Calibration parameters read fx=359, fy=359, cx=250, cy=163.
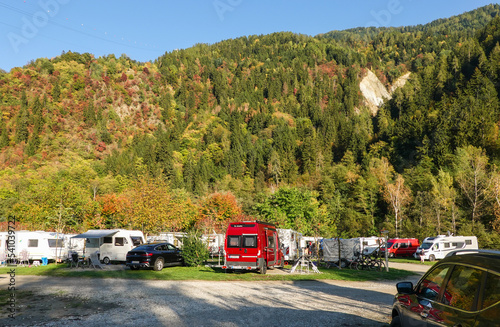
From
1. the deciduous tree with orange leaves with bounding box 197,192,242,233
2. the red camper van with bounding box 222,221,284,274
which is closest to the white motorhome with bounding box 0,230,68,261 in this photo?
the red camper van with bounding box 222,221,284,274

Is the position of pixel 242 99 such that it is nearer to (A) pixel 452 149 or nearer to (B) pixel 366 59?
(B) pixel 366 59

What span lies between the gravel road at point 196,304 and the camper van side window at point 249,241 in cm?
371

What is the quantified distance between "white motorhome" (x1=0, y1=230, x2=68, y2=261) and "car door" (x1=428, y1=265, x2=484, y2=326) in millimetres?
26441

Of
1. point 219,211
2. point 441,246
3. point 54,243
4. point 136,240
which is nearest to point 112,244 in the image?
point 136,240

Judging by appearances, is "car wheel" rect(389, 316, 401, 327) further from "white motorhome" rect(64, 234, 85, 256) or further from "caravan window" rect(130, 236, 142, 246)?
"white motorhome" rect(64, 234, 85, 256)

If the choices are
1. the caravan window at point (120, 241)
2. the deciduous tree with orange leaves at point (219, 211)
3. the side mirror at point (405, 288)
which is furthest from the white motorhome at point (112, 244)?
the deciduous tree with orange leaves at point (219, 211)

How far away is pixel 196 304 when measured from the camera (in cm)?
959

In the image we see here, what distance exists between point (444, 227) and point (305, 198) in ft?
59.8

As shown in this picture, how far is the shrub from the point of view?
66.4 feet

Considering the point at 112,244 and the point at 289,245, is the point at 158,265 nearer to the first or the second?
the point at 112,244

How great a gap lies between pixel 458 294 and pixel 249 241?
1442 centimetres

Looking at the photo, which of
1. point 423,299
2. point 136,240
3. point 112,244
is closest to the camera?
point 423,299

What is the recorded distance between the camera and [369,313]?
8734 mm

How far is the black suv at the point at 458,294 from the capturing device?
3148 millimetres
